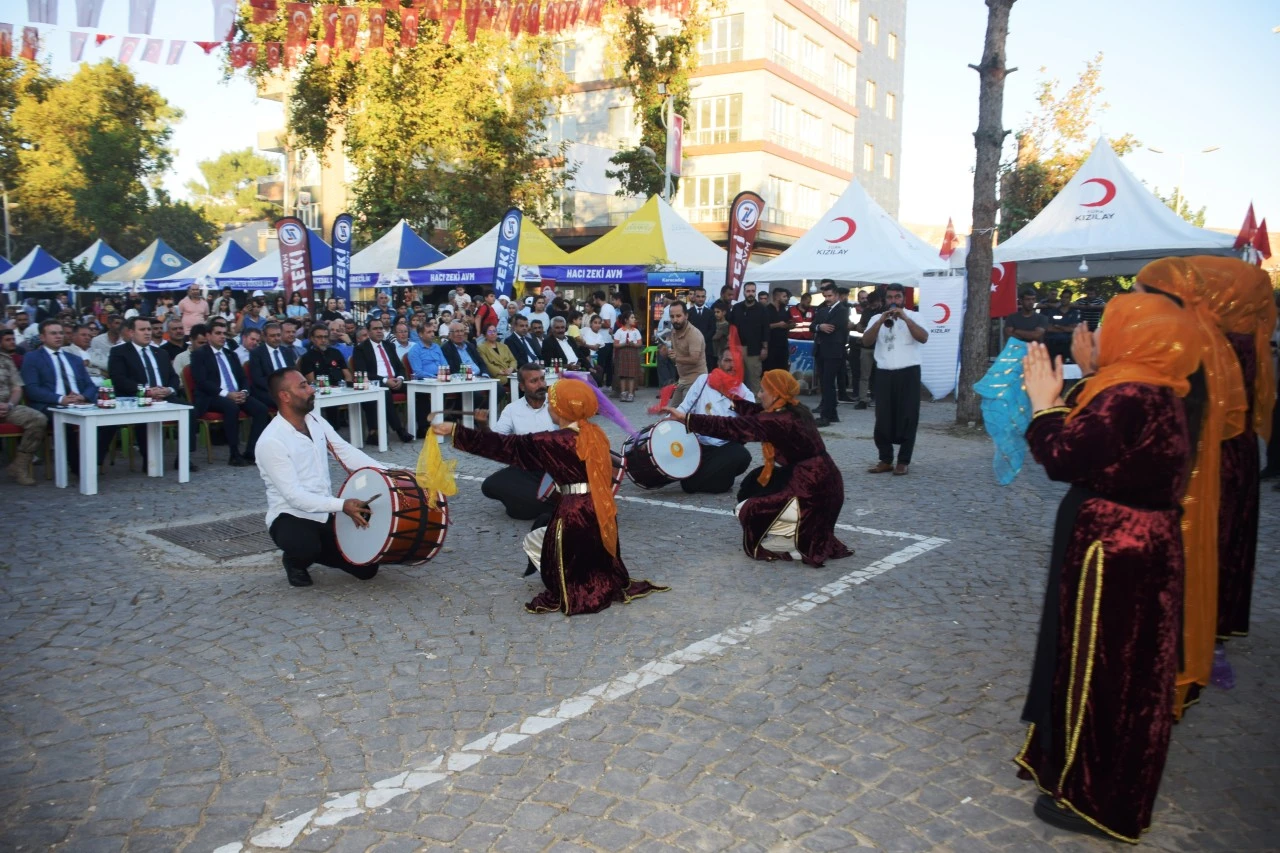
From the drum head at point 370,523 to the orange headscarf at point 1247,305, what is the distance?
4566 mm

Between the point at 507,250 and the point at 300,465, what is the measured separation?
12.1m

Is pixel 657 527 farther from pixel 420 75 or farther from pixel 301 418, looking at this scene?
pixel 420 75

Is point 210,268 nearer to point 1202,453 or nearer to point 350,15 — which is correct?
point 350,15

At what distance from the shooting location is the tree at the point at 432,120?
89.2 feet

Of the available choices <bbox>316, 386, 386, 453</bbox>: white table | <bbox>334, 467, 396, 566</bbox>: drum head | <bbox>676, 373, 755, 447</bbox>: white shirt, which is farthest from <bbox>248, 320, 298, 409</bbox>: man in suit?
<bbox>334, 467, 396, 566</bbox>: drum head

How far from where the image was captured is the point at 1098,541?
10.4 feet

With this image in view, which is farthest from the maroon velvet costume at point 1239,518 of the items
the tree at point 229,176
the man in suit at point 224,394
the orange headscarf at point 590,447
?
the tree at point 229,176

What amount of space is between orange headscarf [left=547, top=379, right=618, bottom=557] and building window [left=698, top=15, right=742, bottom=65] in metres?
36.9

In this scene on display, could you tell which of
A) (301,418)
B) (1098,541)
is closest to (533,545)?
(301,418)

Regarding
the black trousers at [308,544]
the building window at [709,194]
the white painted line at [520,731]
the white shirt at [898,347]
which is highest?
the building window at [709,194]

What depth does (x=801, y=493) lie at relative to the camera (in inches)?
261

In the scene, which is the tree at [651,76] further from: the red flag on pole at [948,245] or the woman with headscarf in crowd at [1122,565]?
the woman with headscarf in crowd at [1122,565]

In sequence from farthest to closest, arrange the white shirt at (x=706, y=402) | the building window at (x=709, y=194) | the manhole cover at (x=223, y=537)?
the building window at (x=709, y=194)
the white shirt at (x=706, y=402)
the manhole cover at (x=223, y=537)

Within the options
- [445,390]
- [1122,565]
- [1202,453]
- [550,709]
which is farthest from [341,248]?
[1122,565]
